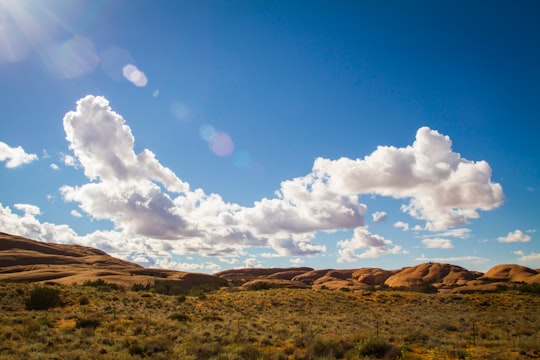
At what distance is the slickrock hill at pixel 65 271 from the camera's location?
62.1 m

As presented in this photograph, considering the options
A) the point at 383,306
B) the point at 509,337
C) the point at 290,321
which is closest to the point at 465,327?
the point at 509,337

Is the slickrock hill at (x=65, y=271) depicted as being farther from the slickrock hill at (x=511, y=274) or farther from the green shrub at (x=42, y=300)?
the slickrock hill at (x=511, y=274)

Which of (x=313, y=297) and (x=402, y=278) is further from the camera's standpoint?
(x=402, y=278)

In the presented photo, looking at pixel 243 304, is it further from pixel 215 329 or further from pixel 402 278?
pixel 402 278

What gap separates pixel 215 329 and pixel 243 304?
55.3 feet

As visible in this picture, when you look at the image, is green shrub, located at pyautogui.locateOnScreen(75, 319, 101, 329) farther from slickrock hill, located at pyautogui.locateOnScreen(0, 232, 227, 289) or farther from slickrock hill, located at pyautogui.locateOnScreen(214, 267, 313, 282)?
slickrock hill, located at pyautogui.locateOnScreen(214, 267, 313, 282)

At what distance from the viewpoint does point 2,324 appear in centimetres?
1816

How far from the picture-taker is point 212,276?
83750mm

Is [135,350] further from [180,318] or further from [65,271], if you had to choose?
[65,271]

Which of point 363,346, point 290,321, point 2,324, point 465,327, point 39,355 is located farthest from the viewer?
point 290,321

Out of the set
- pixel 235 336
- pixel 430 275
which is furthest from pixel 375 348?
pixel 430 275

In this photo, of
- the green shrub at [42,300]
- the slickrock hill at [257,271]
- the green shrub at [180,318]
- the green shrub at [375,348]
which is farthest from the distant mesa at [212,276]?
the green shrub at [375,348]

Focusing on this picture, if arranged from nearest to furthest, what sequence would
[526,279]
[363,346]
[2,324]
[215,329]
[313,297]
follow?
[363,346]
[2,324]
[215,329]
[313,297]
[526,279]

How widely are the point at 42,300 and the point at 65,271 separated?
4898 cm
